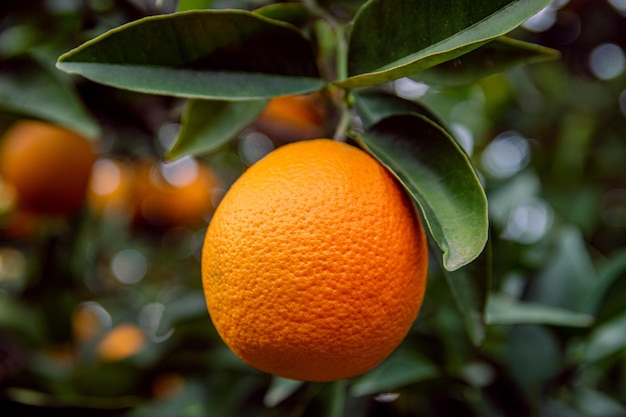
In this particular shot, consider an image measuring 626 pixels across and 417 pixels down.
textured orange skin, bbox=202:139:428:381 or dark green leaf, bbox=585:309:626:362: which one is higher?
textured orange skin, bbox=202:139:428:381

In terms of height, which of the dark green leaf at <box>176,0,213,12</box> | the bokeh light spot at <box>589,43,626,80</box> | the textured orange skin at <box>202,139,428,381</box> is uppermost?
the dark green leaf at <box>176,0,213,12</box>

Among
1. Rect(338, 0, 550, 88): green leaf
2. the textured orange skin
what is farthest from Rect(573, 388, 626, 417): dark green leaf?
Rect(338, 0, 550, 88): green leaf

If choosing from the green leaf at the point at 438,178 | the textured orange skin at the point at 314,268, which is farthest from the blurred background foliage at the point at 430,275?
the textured orange skin at the point at 314,268

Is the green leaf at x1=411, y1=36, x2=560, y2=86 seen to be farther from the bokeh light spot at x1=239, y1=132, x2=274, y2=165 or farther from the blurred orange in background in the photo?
the blurred orange in background

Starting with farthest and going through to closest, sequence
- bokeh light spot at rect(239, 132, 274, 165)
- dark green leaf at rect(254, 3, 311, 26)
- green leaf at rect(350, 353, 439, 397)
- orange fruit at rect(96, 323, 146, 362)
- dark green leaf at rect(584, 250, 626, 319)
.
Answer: bokeh light spot at rect(239, 132, 274, 165), orange fruit at rect(96, 323, 146, 362), dark green leaf at rect(584, 250, 626, 319), green leaf at rect(350, 353, 439, 397), dark green leaf at rect(254, 3, 311, 26)

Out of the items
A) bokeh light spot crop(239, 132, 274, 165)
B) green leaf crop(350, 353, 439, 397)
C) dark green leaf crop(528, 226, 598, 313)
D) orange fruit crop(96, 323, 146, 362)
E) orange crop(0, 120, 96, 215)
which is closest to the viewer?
green leaf crop(350, 353, 439, 397)

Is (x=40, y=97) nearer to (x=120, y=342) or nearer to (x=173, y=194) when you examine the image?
(x=120, y=342)

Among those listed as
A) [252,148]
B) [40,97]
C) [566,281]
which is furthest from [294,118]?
[566,281]
